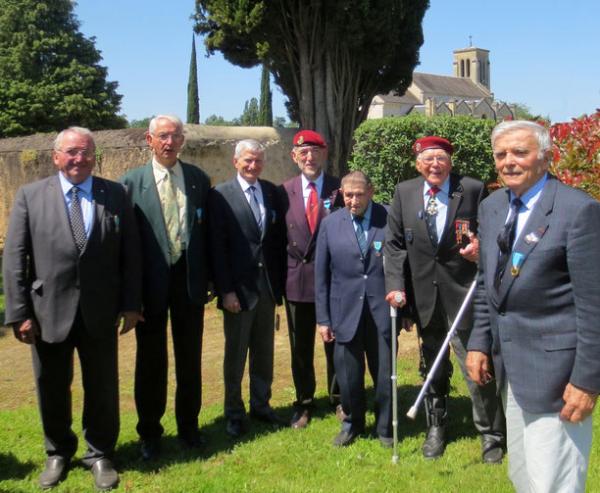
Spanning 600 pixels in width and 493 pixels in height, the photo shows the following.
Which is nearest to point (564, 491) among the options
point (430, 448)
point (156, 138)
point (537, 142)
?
point (537, 142)

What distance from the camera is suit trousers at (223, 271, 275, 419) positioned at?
5285 millimetres

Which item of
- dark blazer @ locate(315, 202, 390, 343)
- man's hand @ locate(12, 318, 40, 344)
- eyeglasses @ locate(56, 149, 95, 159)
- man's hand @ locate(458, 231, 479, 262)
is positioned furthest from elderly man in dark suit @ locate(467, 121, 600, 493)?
man's hand @ locate(12, 318, 40, 344)

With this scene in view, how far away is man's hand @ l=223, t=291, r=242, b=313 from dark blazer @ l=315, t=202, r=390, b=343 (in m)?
0.62

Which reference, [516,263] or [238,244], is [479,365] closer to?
[516,263]

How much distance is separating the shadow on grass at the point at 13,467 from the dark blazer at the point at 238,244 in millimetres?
1753

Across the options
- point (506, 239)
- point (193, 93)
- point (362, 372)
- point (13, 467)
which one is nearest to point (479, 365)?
point (506, 239)

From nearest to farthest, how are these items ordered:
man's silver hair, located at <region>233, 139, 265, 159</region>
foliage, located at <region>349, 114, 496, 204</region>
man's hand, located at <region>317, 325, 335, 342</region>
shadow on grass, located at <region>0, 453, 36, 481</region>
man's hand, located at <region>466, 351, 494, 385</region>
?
man's hand, located at <region>466, 351, 494, 385</region> < shadow on grass, located at <region>0, 453, 36, 481</region> < man's hand, located at <region>317, 325, 335, 342</region> < man's silver hair, located at <region>233, 139, 265, 159</region> < foliage, located at <region>349, 114, 496, 204</region>

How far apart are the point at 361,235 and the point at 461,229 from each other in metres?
0.74

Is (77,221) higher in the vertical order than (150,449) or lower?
higher

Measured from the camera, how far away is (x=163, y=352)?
4.82 m

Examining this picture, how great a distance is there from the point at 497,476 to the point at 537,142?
2.42 meters

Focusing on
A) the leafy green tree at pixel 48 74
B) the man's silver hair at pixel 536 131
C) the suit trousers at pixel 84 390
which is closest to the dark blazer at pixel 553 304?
the man's silver hair at pixel 536 131

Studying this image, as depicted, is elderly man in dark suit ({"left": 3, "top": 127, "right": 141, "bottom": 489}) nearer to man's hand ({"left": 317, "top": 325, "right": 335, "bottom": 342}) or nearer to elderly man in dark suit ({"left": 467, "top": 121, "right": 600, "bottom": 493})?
man's hand ({"left": 317, "top": 325, "right": 335, "bottom": 342})

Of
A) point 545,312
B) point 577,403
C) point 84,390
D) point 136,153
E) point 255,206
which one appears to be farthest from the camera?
point 136,153
